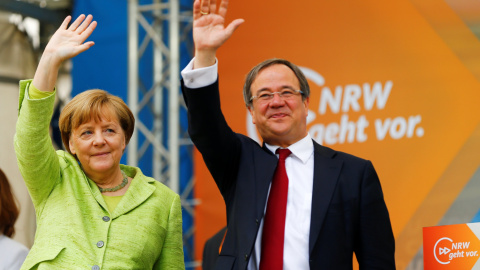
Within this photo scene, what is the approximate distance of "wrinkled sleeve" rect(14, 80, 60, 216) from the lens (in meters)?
2.58

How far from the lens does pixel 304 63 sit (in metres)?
5.61

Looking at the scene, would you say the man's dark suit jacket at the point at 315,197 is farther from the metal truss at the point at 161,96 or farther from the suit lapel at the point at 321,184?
the metal truss at the point at 161,96

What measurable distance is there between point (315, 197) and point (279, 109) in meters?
0.37

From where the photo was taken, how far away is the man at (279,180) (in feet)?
8.64

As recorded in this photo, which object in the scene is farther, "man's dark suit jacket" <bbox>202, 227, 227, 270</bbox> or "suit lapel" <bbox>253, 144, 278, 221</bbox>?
"man's dark suit jacket" <bbox>202, 227, 227, 270</bbox>

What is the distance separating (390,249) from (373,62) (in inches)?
106

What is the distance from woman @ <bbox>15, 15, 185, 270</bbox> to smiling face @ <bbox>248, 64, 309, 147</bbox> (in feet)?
1.67

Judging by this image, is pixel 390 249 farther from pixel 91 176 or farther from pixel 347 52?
pixel 347 52

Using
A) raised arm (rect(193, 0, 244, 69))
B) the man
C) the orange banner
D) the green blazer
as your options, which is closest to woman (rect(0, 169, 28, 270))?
the green blazer

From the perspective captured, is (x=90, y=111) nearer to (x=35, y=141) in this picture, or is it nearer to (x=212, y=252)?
(x=35, y=141)

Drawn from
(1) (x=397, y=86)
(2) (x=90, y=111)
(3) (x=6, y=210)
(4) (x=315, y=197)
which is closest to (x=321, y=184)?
(4) (x=315, y=197)

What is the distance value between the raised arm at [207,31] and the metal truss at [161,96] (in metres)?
3.51

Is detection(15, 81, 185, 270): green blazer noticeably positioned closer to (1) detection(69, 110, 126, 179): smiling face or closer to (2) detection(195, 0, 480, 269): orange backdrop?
(1) detection(69, 110, 126, 179): smiling face

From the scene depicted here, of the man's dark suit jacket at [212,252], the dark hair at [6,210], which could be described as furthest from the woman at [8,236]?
the man's dark suit jacket at [212,252]
